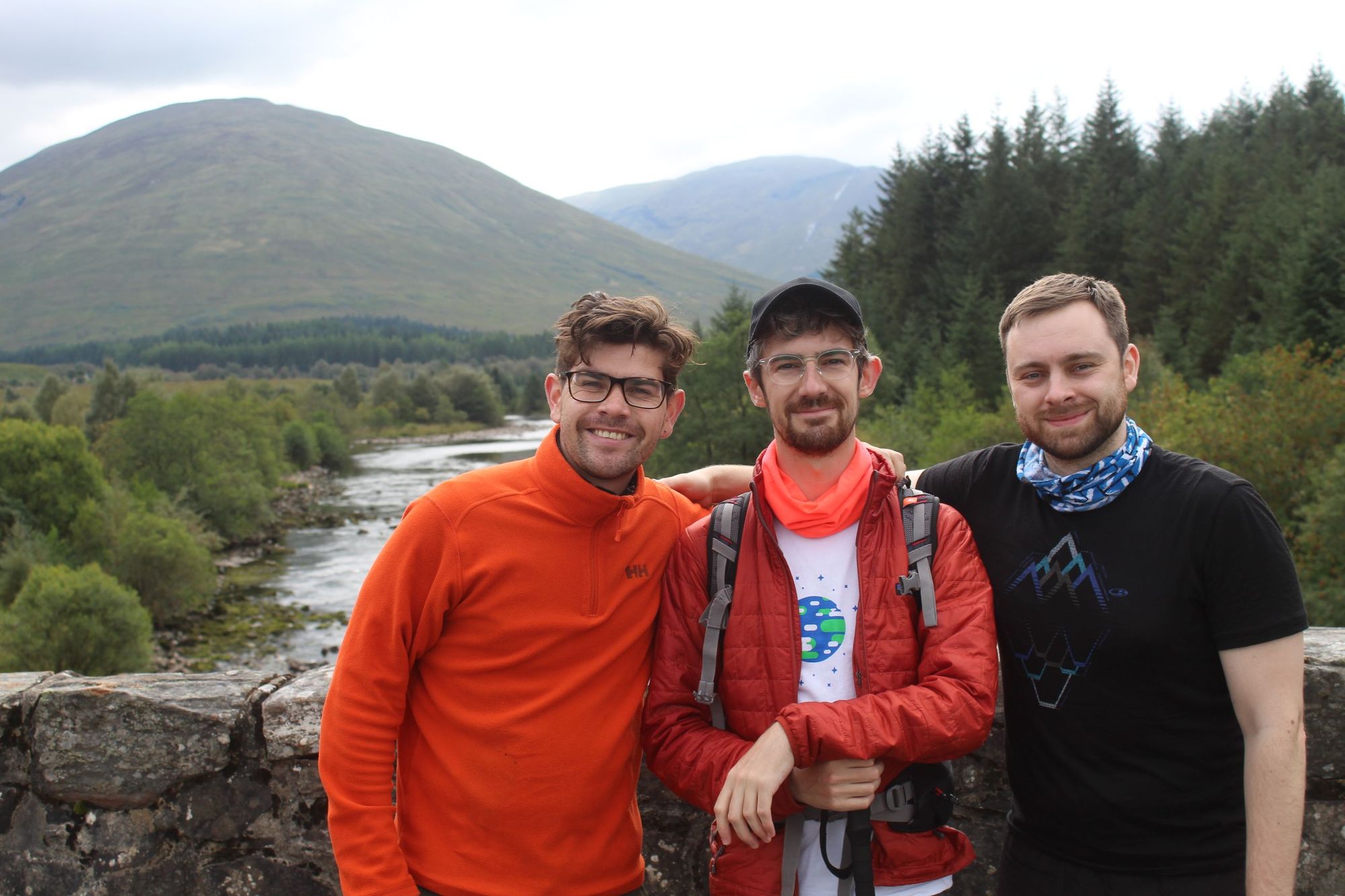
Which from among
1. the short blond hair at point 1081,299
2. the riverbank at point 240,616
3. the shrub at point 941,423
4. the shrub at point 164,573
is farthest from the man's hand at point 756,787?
the shrub at point 164,573

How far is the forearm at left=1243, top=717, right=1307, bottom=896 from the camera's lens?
7.50ft

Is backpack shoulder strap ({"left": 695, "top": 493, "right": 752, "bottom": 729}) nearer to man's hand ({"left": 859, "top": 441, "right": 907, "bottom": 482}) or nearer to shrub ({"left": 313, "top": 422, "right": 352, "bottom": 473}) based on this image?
man's hand ({"left": 859, "top": 441, "right": 907, "bottom": 482})

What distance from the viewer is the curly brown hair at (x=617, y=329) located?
289 cm

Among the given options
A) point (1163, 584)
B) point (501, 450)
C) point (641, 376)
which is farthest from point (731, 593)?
point (501, 450)

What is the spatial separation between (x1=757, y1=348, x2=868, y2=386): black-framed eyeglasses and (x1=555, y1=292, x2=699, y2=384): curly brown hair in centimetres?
33

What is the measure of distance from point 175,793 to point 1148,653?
314 cm

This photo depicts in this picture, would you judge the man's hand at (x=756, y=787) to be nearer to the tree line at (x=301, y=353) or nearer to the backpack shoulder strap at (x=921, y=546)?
the backpack shoulder strap at (x=921, y=546)

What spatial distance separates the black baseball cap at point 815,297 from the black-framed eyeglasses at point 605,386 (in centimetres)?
38

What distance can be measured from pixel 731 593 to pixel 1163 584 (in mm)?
1136

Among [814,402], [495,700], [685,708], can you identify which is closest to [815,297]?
[814,402]

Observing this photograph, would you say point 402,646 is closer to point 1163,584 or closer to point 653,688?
point 653,688

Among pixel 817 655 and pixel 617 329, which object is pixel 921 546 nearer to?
pixel 817 655

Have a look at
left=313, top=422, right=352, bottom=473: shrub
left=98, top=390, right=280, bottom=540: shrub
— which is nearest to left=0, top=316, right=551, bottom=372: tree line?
left=313, top=422, right=352, bottom=473: shrub

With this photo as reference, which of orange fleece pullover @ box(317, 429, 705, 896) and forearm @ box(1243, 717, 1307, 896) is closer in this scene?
forearm @ box(1243, 717, 1307, 896)
